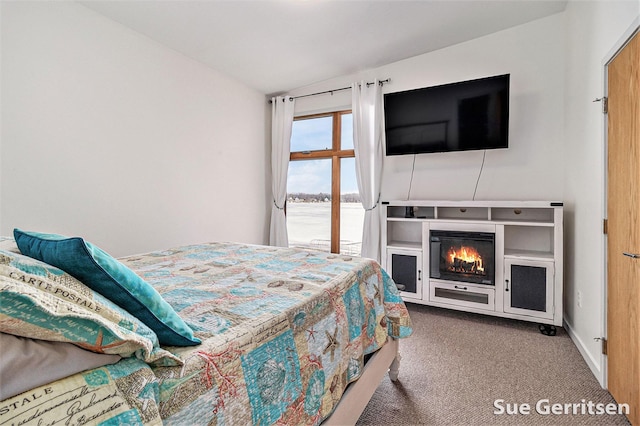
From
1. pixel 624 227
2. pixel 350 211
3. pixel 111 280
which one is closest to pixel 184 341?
pixel 111 280

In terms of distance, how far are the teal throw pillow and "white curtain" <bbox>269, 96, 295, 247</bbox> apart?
3579mm

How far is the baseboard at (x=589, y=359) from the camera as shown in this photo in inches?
71.1

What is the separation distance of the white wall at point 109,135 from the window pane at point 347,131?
1.44 meters

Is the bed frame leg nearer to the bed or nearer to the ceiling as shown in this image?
the bed

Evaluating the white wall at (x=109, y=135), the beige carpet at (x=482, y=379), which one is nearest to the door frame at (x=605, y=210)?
the beige carpet at (x=482, y=379)

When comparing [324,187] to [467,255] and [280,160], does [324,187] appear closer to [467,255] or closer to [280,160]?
[280,160]

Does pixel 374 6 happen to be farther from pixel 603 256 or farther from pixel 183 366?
pixel 183 366

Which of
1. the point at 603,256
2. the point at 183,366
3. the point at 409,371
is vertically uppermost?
the point at 603,256

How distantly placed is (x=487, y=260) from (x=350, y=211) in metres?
1.81

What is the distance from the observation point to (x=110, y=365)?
628 millimetres

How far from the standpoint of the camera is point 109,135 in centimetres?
261

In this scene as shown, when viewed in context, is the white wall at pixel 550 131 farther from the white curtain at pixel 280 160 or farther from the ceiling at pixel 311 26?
the white curtain at pixel 280 160

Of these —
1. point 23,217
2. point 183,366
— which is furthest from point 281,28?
point 183,366

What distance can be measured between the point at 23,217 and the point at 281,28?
8.63ft
